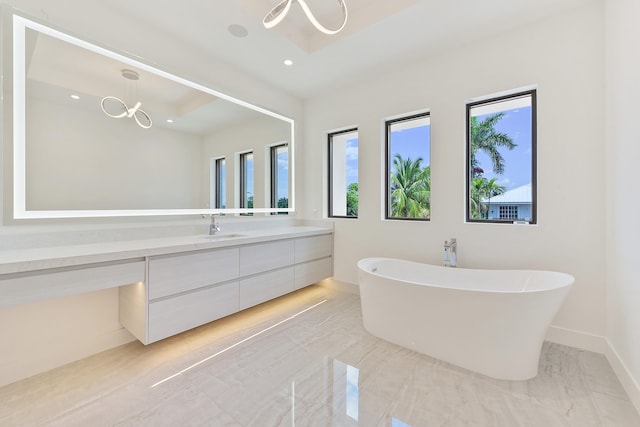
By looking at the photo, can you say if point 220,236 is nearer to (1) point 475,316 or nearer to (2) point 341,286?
(2) point 341,286

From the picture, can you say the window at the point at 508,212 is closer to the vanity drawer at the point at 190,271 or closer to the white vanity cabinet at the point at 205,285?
the white vanity cabinet at the point at 205,285

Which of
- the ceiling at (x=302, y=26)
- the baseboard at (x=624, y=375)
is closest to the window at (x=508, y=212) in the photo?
the baseboard at (x=624, y=375)

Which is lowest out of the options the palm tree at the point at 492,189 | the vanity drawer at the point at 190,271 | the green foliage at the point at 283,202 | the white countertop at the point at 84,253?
the vanity drawer at the point at 190,271

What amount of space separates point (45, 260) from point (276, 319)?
187cm

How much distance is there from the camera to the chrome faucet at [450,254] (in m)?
2.65

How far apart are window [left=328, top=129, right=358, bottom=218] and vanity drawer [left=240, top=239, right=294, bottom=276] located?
1072mm

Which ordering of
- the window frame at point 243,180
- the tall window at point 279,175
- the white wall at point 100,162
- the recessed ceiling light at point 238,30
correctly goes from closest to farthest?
1. the white wall at point 100,162
2. the recessed ceiling light at point 238,30
3. the window frame at point 243,180
4. the tall window at point 279,175

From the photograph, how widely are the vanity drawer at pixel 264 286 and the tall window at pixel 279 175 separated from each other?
106cm

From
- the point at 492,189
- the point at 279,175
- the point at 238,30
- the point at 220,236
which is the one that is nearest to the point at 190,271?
the point at 220,236

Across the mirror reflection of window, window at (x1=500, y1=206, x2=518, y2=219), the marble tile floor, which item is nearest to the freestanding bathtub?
the marble tile floor

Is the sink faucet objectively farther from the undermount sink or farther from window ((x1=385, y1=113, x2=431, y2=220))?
window ((x1=385, y1=113, x2=431, y2=220))

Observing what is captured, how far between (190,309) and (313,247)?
1.64 meters

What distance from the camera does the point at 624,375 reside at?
172cm

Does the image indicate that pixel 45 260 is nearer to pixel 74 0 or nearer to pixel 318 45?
pixel 74 0
